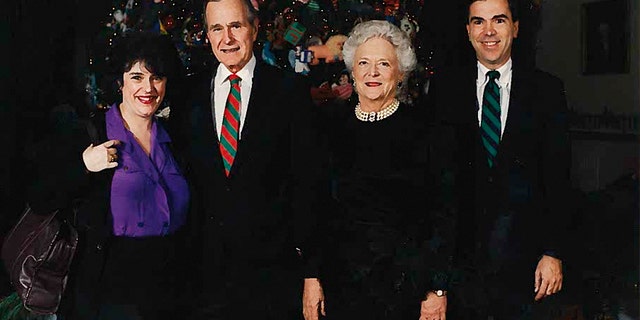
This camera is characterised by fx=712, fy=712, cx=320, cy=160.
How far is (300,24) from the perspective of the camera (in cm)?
310

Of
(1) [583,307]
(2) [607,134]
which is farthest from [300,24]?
(1) [583,307]

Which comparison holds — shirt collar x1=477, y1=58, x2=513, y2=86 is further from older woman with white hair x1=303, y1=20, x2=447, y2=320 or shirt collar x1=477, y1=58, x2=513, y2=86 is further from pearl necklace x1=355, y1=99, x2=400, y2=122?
pearl necklace x1=355, y1=99, x2=400, y2=122

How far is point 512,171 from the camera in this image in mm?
2908

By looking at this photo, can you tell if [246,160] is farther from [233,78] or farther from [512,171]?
[512,171]

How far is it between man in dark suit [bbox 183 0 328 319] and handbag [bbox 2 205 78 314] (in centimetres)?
48

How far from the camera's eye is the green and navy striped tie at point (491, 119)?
293cm

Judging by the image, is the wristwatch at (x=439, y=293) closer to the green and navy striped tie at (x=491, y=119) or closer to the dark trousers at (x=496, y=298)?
the dark trousers at (x=496, y=298)

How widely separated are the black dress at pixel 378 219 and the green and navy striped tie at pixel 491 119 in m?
0.31

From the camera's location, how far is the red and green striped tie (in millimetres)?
2682

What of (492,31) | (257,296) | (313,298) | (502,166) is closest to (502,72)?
(492,31)

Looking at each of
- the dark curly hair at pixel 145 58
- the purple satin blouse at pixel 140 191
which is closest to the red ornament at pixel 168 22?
the dark curly hair at pixel 145 58

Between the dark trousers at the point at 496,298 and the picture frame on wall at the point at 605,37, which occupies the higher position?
the picture frame on wall at the point at 605,37

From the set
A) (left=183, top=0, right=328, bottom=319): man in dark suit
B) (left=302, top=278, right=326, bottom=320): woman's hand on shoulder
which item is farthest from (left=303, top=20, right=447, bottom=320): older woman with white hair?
(left=183, top=0, right=328, bottom=319): man in dark suit

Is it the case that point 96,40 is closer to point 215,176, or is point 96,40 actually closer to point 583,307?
point 215,176
